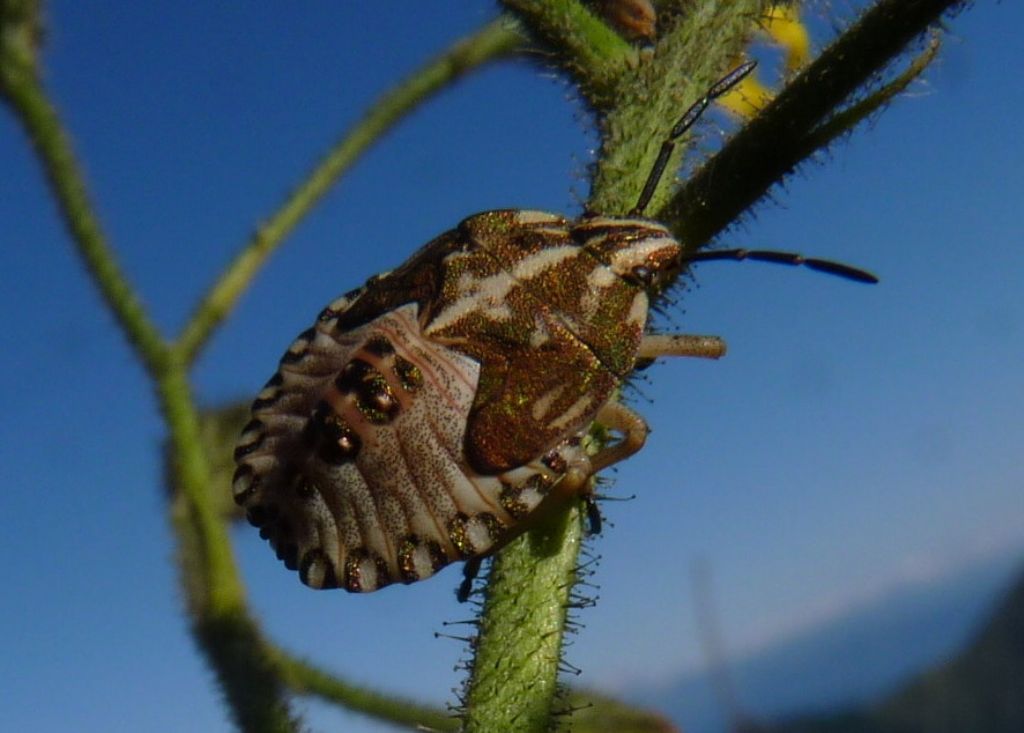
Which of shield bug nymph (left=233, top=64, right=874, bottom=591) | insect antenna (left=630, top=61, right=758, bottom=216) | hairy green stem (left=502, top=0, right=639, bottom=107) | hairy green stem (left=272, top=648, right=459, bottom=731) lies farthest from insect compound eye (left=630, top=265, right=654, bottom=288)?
hairy green stem (left=272, top=648, right=459, bottom=731)

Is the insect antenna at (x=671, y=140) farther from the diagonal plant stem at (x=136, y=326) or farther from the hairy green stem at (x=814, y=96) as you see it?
the diagonal plant stem at (x=136, y=326)

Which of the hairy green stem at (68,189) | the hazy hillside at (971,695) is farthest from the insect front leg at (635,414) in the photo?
the hazy hillside at (971,695)

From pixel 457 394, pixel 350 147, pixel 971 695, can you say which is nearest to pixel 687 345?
pixel 457 394

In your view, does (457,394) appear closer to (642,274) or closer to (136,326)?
(642,274)

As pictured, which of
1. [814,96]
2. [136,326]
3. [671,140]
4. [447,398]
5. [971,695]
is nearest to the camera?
[814,96]

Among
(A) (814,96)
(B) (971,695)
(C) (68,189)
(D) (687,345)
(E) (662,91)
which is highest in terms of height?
(B) (971,695)

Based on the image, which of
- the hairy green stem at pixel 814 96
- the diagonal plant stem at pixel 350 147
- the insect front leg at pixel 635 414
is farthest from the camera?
the diagonal plant stem at pixel 350 147

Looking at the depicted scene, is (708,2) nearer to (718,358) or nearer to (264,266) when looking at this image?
→ (718,358)
